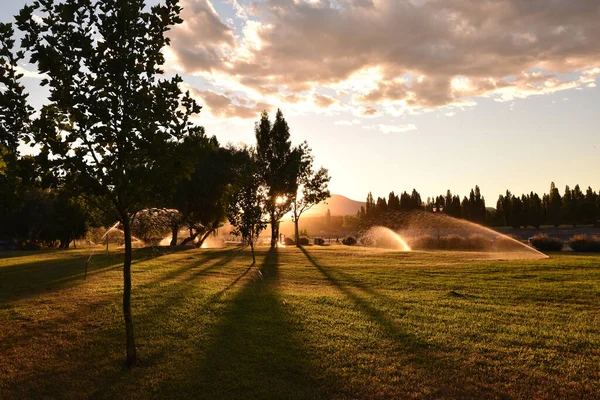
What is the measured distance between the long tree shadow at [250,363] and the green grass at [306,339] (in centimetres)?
4

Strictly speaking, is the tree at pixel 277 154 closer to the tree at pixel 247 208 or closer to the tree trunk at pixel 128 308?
the tree at pixel 247 208

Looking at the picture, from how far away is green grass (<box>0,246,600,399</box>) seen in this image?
7.55 meters

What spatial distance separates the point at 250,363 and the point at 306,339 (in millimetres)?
1937

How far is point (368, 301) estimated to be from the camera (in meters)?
14.7

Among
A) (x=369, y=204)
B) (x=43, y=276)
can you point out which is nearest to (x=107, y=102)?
(x=43, y=276)

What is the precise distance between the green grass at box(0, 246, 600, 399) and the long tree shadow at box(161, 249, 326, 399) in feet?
0.12

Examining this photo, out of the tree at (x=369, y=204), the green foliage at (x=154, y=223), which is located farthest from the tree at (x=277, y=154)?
the tree at (x=369, y=204)

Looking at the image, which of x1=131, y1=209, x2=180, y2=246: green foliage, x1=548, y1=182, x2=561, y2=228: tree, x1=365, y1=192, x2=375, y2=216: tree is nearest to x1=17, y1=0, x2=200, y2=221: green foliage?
x1=131, y1=209, x2=180, y2=246: green foliage

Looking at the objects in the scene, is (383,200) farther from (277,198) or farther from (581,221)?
(277,198)

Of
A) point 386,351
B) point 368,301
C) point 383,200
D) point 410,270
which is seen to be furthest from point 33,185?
point 383,200

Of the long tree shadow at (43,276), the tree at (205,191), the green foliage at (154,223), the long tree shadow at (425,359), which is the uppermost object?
the tree at (205,191)

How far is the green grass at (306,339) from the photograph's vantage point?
7.55 m

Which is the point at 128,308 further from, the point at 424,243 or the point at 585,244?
the point at 424,243

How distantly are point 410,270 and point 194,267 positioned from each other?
13.1m
